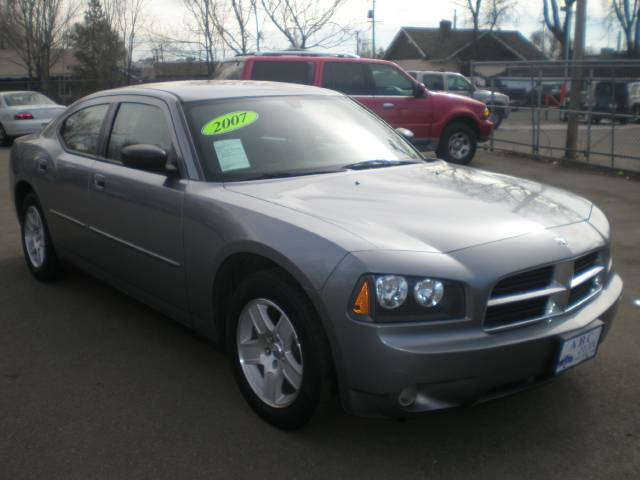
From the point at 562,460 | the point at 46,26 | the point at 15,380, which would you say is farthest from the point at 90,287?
the point at 46,26

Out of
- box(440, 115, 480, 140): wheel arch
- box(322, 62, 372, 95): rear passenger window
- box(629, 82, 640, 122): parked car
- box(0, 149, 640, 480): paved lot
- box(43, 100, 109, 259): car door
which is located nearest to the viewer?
box(0, 149, 640, 480): paved lot

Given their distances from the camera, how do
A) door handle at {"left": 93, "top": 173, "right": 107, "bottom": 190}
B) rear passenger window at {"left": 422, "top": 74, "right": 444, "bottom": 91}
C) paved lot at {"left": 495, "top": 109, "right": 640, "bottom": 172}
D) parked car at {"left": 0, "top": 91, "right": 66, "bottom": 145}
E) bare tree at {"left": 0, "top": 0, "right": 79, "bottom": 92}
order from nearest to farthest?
door handle at {"left": 93, "top": 173, "right": 107, "bottom": 190}, paved lot at {"left": 495, "top": 109, "right": 640, "bottom": 172}, parked car at {"left": 0, "top": 91, "right": 66, "bottom": 145}, rear passenger window at {"left": 422, "top": 74, "right": 444, "bottom": 91}, bare tree at {"left": 0, "top": 0, "right": 79, "bottom": 92}

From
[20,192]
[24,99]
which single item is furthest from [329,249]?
[24,99]

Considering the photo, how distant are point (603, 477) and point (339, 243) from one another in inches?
56.6

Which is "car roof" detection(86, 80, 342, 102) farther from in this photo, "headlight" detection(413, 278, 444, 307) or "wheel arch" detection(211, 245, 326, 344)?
"headlight" detection(413, 278, 444, 307)

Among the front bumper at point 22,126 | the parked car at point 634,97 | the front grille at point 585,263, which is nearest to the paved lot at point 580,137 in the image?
the parked car at point 634,97

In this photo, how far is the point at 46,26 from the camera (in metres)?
32.9

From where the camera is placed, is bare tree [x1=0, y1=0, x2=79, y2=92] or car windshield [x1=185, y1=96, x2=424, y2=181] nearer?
car windshield [x1=185, y1=96, x2=424, y2=181]

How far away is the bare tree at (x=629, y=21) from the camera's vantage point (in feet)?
154

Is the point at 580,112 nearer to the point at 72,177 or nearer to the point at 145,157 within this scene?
the point at 72,177

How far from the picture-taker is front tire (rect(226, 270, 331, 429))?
9.91 feet

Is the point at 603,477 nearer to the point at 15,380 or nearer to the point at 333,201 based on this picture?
the point at 333,201

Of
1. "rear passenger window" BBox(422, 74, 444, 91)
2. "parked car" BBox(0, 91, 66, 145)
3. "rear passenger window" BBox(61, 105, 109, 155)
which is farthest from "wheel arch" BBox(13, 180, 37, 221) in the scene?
"rear passenger window" BBox(422, 74, 444, 91)

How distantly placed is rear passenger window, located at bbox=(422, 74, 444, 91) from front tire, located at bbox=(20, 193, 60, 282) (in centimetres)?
1991
